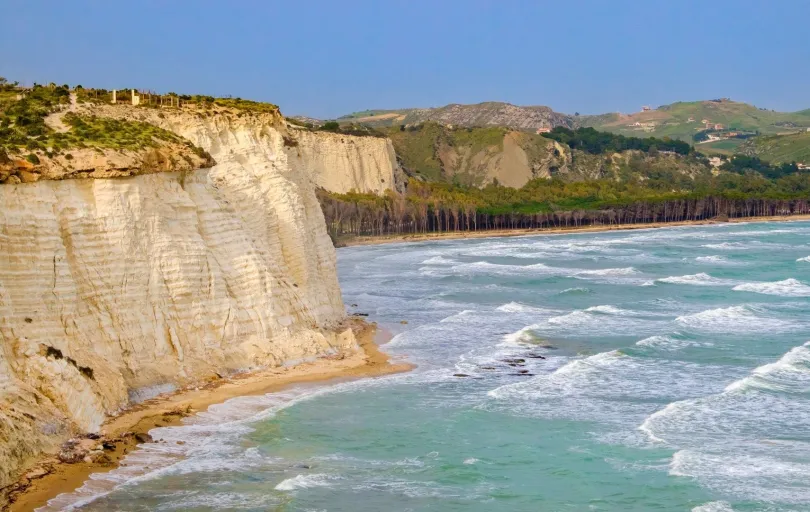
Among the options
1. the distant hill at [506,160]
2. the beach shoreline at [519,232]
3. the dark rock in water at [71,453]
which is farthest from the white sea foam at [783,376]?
the distant hill at [506,160]

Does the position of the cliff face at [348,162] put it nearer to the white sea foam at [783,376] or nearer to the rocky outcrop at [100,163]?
the rocky outcrop at [100,163]

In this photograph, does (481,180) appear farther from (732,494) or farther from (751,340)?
(732,494)

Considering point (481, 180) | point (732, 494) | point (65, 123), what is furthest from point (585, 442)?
point (481, 180)

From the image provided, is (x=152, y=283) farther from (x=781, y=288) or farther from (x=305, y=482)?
(x=781, y=288)

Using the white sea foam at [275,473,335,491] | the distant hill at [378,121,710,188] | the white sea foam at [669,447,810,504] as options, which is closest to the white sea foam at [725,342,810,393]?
the white sea foam at [669,447,810,504]

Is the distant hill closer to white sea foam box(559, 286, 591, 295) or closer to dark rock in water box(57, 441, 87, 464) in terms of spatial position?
white sea foam box(559, 286, 591, 295)

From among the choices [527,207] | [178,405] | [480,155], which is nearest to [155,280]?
[178,405]

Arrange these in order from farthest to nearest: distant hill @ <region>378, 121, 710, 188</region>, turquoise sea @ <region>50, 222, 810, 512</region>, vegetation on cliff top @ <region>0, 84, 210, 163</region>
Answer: distant hill @ <region>378, 121, 710, 188</region>
vegetation on cliff top @ <region>0, 84, 210, 163</region>
turquoise sea @ <region>50, 222, 810, 512</region>
